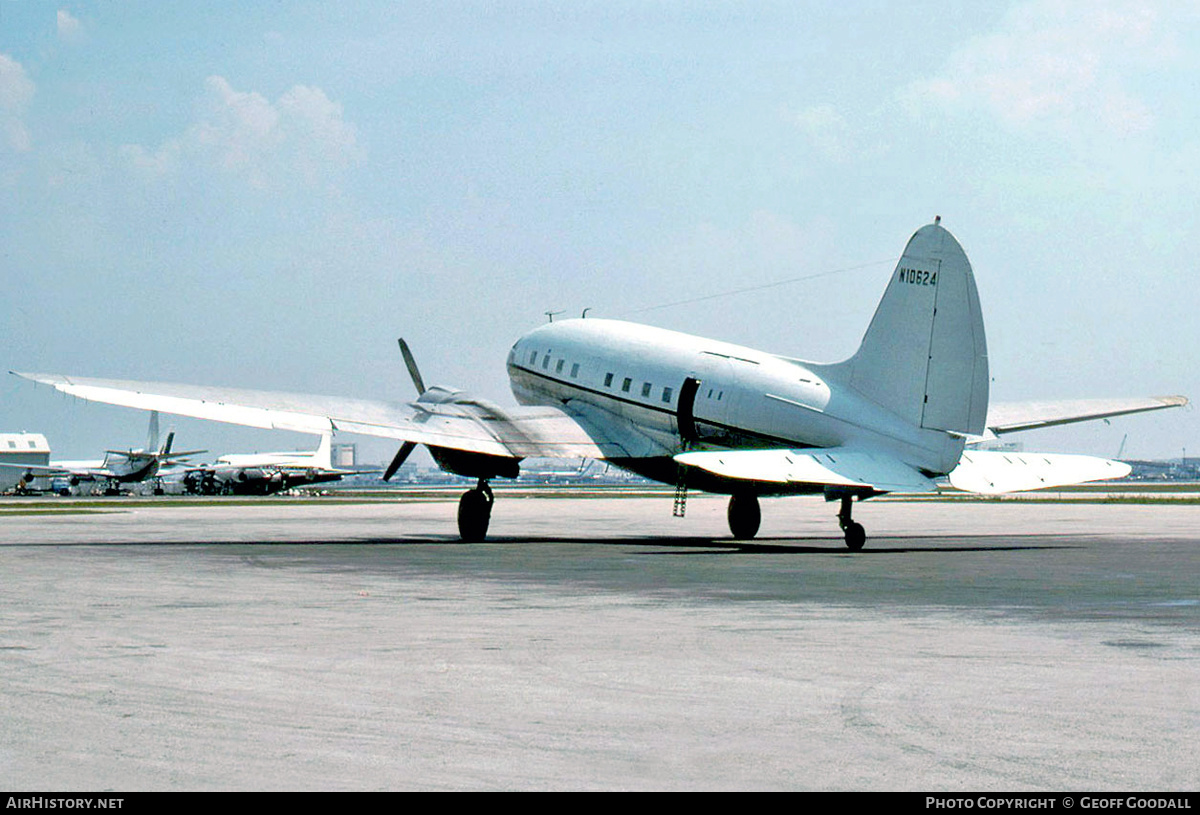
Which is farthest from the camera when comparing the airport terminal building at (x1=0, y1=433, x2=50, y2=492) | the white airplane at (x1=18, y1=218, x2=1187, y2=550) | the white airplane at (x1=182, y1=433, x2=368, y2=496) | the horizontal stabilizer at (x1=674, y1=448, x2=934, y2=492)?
the airport terminal building at (x1=0, y1=433, x2=50, y2=492)

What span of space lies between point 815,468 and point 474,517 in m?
10.1

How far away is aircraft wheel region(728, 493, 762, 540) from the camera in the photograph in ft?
124

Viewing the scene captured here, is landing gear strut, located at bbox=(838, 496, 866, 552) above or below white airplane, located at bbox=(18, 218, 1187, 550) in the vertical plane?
below

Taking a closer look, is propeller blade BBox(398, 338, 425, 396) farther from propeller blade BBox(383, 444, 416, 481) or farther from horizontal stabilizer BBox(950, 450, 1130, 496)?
horizontal stabilizer BBox(950, 450, 1130, 496)

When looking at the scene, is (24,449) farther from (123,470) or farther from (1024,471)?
(1024,471)

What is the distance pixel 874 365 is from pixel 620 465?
8555 mm

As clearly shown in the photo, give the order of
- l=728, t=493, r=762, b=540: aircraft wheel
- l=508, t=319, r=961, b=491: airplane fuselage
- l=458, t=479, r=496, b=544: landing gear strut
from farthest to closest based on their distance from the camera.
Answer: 1. l=728, t=493, r=762, b=540: aircraft wheel
2. l=458, t=479, r=496, b=544: landing gear strut
3. l=508, t=319, r=961, b=491: airplane fuselage

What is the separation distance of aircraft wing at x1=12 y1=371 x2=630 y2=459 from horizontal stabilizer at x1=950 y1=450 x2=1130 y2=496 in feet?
31.4

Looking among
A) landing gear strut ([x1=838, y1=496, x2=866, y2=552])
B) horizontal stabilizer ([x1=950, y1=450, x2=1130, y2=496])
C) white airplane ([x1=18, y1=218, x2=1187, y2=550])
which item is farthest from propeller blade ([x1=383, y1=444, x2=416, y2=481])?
horizontal stabilizer ([x1=950, y1=450, x2=1130, y2=496])

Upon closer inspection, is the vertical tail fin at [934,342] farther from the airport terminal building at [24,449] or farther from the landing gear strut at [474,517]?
the airport terminal building at [24,449]

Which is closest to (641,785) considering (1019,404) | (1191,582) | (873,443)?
(1191,582)

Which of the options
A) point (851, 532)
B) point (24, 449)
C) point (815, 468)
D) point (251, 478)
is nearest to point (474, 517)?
point (851, 532)

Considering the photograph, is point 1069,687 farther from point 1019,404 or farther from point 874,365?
point 1019,404

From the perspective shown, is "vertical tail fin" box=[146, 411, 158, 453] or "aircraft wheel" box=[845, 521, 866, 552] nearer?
"aircraft wheel" box=[845, 521, 866, 552]
